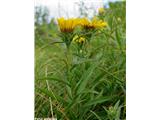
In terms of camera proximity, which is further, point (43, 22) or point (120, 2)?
point (43, 22)

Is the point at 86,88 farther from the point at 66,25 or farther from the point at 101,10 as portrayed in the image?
the point at 101,10

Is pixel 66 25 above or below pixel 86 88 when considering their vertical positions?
above

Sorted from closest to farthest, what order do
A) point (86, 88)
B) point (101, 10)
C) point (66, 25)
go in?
point (66, 25) < point (86, 88) < point (101, 10)

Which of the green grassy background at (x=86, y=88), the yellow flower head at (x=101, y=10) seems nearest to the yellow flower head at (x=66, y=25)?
the green grassy background at (x=86, y=88)

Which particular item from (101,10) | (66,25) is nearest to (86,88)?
(66,25)

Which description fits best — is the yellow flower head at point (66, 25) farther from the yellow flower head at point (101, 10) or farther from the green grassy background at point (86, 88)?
the yellow flower head at point (101, 10)

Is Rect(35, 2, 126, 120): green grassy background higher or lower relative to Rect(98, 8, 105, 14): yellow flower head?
lower

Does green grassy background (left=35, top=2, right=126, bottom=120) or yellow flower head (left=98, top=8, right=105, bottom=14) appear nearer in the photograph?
green grassy background (left=35, top=2, right=126, bottom=120)

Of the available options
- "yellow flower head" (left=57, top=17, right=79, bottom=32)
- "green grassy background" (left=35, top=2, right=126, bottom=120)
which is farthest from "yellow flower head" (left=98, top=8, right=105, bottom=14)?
"yellow flower head" (left=57, top=17, right=79, bottom=32)

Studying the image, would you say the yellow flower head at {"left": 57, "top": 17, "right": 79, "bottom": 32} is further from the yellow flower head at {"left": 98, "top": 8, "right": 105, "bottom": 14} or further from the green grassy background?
the yellow flower head at {"left": 98, "top": 8, "right": 105, "bottom": 14}
